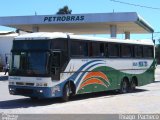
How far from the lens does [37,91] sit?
17.3m

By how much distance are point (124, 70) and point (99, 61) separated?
3018 mm

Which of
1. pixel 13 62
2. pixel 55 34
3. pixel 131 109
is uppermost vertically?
pixel 55 34

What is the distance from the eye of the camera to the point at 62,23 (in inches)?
1544

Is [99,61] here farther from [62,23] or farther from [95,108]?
[62,23]

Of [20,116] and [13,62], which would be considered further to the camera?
[13,62]

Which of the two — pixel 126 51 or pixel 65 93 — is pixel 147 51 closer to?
Answer: pixel 126 51

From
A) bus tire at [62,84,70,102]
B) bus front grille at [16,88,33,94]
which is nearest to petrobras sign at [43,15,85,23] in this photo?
bus tire at [62,84,70,102]

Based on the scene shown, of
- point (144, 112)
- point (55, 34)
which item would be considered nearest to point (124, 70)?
point (55, 34)

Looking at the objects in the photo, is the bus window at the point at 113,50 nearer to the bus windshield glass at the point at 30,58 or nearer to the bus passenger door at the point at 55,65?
the bus passenger door at the point at 55,65

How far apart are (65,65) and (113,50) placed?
15.2ft

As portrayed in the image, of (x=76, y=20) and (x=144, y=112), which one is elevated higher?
(x=76, y=20)

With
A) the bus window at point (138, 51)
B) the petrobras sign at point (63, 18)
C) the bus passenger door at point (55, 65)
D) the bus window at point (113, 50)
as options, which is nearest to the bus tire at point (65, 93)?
A: the bus passenger door at point (55, 65)

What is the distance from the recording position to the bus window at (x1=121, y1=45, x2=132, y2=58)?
23156 mm

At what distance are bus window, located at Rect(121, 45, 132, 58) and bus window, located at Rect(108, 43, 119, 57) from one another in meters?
0.55
